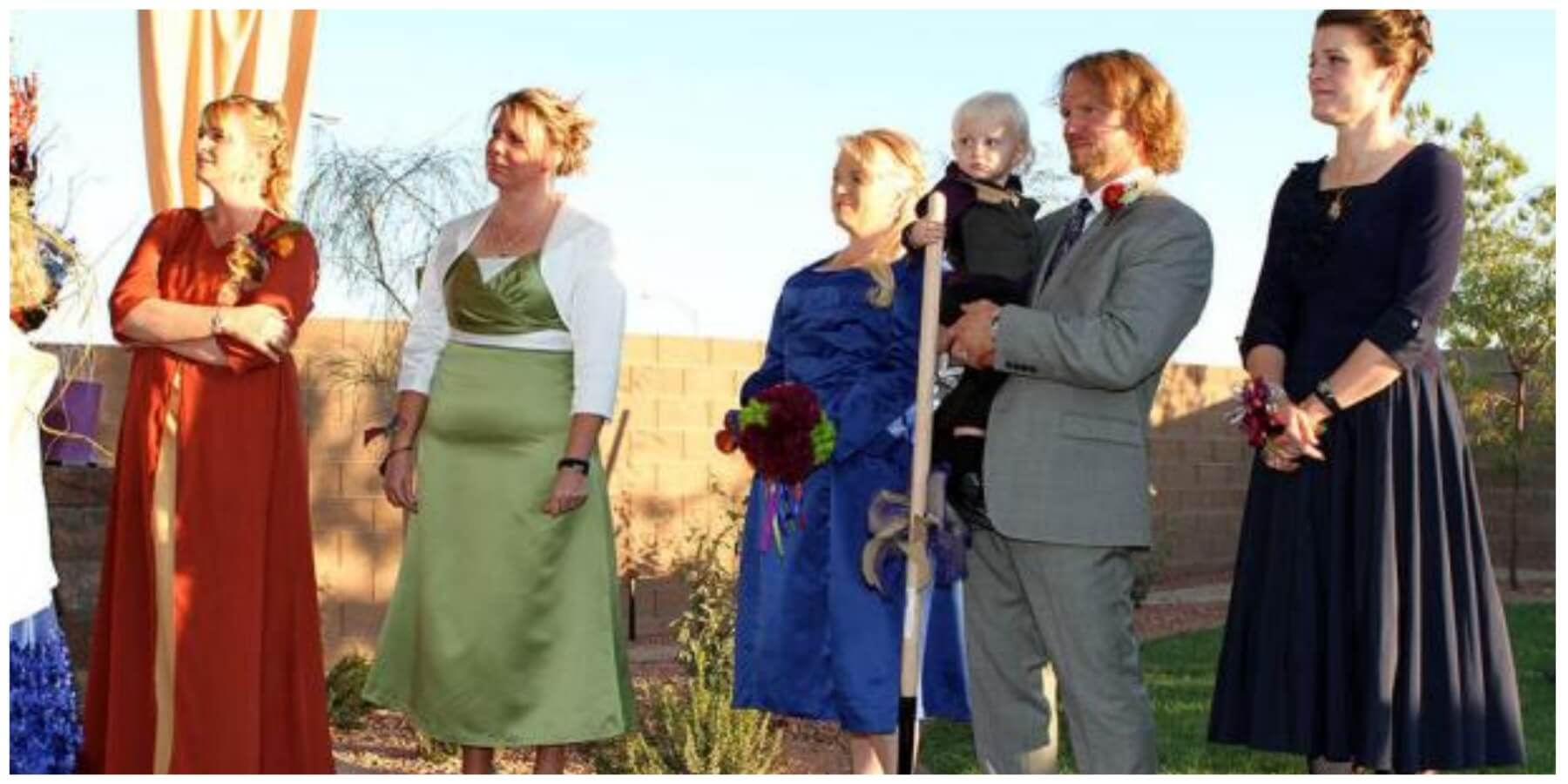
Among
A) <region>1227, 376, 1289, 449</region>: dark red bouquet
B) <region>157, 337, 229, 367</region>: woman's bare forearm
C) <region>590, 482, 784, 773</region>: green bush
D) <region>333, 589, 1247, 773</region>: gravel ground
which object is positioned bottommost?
<region>333, 589, 1247, 773</region>: gravel ground

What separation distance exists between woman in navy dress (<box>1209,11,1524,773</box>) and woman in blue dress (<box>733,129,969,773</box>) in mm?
1031

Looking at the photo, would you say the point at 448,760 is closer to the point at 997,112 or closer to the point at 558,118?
the point at 558,118

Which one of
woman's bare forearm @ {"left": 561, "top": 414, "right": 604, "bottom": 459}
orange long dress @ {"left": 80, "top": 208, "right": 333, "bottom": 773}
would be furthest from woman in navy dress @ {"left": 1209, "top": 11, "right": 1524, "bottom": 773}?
orange long dress @ {"left": 80, "top": 208, "right": 333, "bottom": 773}

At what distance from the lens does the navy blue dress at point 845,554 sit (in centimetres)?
502

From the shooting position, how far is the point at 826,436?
A: 4.99 metres

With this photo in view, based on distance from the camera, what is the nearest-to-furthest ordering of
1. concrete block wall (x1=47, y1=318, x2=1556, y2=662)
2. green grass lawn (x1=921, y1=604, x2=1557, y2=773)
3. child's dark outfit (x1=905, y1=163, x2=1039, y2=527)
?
1. child's dark outfit (x1=905, y1=163, x2=1039, y2=527)
2. green grass lawn (x1=921, y1=604, x2=1557, y2=773)
3. concrete block wall (x1=47, y1=318, x2=1556, y2=662)

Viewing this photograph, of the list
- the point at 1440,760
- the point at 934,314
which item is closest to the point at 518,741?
the point at 934,314

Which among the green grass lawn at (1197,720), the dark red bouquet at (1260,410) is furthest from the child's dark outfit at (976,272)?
the green grass lawn at (1197,720)

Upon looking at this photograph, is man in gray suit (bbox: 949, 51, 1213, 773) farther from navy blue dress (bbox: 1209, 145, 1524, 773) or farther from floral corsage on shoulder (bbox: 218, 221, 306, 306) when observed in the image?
floral corsage on shoulder (bbox: 218, 221, 306, 306)

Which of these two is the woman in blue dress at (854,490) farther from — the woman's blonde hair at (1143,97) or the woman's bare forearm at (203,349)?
the woman's bare forearm at (203,349)

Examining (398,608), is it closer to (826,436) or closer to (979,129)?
(826,436)

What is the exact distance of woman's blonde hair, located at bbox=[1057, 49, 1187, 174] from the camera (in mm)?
4324

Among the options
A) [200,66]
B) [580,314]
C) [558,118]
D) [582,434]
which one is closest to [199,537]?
[582,434]

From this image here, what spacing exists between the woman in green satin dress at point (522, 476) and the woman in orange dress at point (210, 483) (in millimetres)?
374
